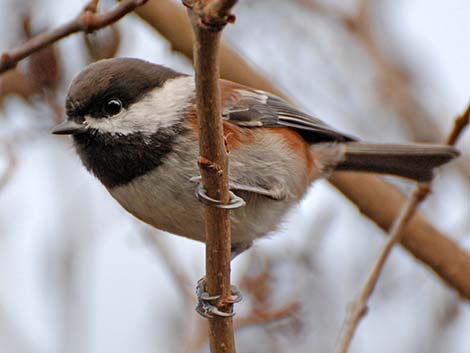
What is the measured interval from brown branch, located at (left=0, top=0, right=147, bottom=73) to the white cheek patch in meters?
0.58

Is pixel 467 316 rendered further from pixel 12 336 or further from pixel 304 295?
pixel 12 336

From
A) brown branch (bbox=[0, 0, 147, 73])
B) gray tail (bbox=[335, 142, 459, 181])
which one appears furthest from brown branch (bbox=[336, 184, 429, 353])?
brown branch (bbox=[0, 0, 147, 73])

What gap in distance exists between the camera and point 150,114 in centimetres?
312

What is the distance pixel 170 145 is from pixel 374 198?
1435 mm

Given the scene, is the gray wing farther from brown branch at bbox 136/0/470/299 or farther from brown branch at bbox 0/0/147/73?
brown branch at bbox 0/0/147/73

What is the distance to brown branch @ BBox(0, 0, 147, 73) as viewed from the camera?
2477 mm

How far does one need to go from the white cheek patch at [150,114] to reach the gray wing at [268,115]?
1.04ft

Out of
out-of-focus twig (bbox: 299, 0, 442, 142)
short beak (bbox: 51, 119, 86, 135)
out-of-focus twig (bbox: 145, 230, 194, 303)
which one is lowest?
out-of-focus twig (bbox: 145, 230, 194, 303)

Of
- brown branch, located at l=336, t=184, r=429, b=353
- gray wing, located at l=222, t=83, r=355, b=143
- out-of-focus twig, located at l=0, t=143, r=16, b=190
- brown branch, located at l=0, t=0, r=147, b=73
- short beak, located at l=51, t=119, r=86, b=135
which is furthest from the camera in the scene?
gray wing, located at l=222, t=83, r=355, b=143

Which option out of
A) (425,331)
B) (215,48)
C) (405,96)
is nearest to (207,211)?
(215,48)

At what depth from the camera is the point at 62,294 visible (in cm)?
484

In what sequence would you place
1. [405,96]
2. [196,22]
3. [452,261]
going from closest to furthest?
[196,22] < [452,261] < [405,96]

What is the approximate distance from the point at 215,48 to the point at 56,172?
3.24 m

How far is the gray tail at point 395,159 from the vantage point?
4199 millimetres
